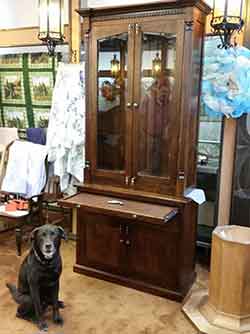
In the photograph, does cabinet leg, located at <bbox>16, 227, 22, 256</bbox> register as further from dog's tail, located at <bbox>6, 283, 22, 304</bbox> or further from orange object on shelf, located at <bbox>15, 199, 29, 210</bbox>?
dog's tail, located at <bbox>6, 283, 22, 304</bbox>

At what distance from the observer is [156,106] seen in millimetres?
2850

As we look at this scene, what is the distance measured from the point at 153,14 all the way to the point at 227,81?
30.6 inches

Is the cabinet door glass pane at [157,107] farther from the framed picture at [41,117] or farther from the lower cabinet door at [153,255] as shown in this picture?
the framed picture at [41,117]

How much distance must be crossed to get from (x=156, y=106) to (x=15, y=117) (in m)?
2.09

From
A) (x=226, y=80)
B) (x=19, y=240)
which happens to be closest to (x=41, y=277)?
(x=19, y=240)

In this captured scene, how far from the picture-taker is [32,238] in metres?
2.50

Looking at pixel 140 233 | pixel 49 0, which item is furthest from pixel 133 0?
pixel 140 233

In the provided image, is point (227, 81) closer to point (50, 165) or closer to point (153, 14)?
point (153, 14)

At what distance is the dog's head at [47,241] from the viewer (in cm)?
240

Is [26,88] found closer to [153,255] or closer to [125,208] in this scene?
[125,208]

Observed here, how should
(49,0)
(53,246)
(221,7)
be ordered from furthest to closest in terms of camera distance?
(49,0) < (221,7) < (53,246)

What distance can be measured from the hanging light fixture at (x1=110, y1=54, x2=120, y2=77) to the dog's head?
4.21ft

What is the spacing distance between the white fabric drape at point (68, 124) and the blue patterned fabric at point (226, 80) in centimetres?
114

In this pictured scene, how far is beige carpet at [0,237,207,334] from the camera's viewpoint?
2.52 meters
